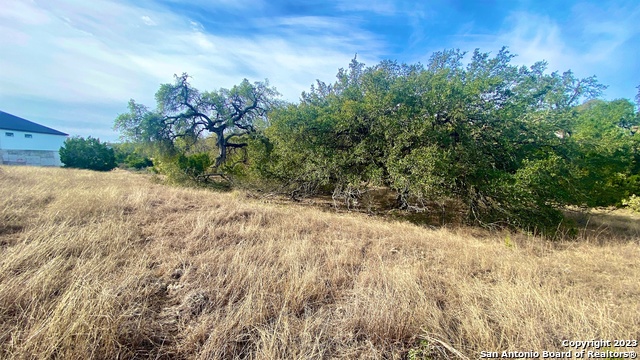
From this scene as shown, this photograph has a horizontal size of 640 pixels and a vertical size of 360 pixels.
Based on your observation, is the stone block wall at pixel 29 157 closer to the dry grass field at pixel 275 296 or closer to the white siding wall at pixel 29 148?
the white siding wall at pixel 29 148

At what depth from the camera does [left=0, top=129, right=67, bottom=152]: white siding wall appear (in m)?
25.5

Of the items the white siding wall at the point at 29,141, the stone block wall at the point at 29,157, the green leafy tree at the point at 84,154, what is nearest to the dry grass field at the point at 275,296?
the green leafy tree at the point at 84,154

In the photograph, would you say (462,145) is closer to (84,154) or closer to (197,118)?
(197,118)

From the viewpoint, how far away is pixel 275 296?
239cm

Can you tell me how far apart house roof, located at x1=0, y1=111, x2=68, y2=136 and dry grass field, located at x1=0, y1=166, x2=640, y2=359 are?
38.5 meters

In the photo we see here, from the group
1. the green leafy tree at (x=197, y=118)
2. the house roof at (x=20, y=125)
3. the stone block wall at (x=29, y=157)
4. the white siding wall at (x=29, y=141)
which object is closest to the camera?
the green leafy tree at (x=197, y=118)

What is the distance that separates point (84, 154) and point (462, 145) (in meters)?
35.2

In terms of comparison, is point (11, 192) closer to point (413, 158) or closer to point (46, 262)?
point (46, 262)

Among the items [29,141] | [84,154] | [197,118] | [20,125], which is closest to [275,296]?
[197,118]

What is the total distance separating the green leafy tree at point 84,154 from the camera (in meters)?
23.8

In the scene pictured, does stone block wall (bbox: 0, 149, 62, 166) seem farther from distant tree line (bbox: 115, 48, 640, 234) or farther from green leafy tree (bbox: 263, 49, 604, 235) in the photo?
green leafy tree (bbox: 263, 49, 604, 235)

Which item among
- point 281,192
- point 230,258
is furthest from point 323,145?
point 230,258

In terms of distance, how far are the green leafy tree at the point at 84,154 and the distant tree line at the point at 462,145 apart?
17.1m

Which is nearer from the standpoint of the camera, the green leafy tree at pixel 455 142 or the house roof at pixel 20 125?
the green leafy tree at pixel 455 142
